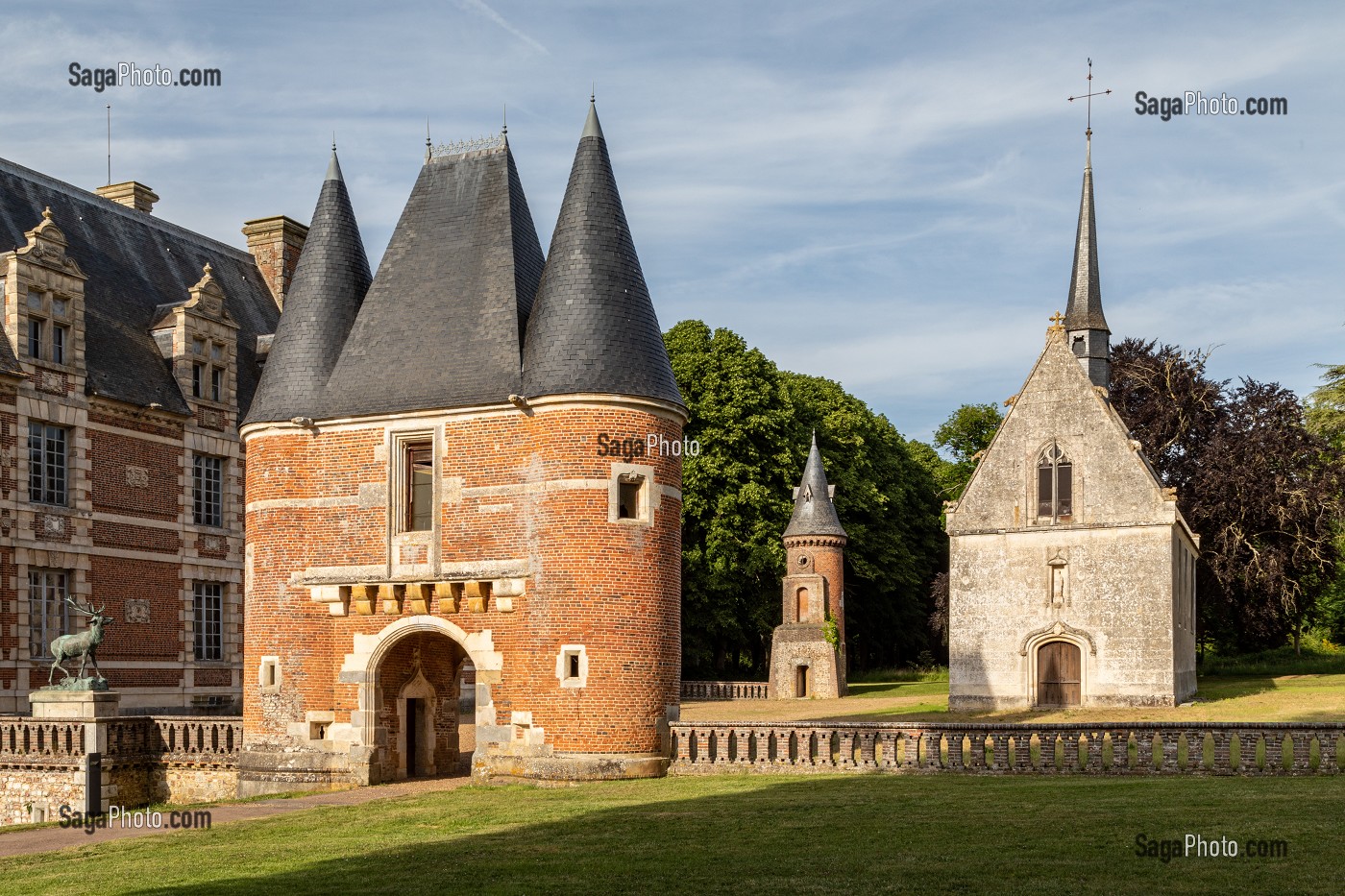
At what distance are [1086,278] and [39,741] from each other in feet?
98.4

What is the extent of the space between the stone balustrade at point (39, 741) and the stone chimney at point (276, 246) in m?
17.0

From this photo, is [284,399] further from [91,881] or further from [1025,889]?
[1025,889]

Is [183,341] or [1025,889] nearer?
[1025,889]

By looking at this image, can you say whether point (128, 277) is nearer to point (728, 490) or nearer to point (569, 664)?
point (569, 664)

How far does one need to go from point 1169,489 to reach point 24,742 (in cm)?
2514

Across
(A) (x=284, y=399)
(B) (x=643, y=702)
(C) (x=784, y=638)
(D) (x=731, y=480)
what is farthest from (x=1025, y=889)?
(D) (x=731, y=480)

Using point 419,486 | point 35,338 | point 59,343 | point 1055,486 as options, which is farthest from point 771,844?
point 1055,486

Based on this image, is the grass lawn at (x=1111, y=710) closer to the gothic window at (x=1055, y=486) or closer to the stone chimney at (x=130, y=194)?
the gothic window at (x=1055, y=486)

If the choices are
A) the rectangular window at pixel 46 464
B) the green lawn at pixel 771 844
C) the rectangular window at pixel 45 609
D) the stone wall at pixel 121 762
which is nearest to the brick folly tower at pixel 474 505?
the stone wall at pixel 121 762

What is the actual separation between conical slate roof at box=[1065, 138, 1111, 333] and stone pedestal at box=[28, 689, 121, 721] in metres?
27.9

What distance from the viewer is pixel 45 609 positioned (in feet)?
93.4

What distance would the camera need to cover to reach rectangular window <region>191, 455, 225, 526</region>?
32.8 metres

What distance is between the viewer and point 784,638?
46469 millimetres

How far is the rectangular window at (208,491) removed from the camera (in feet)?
108
